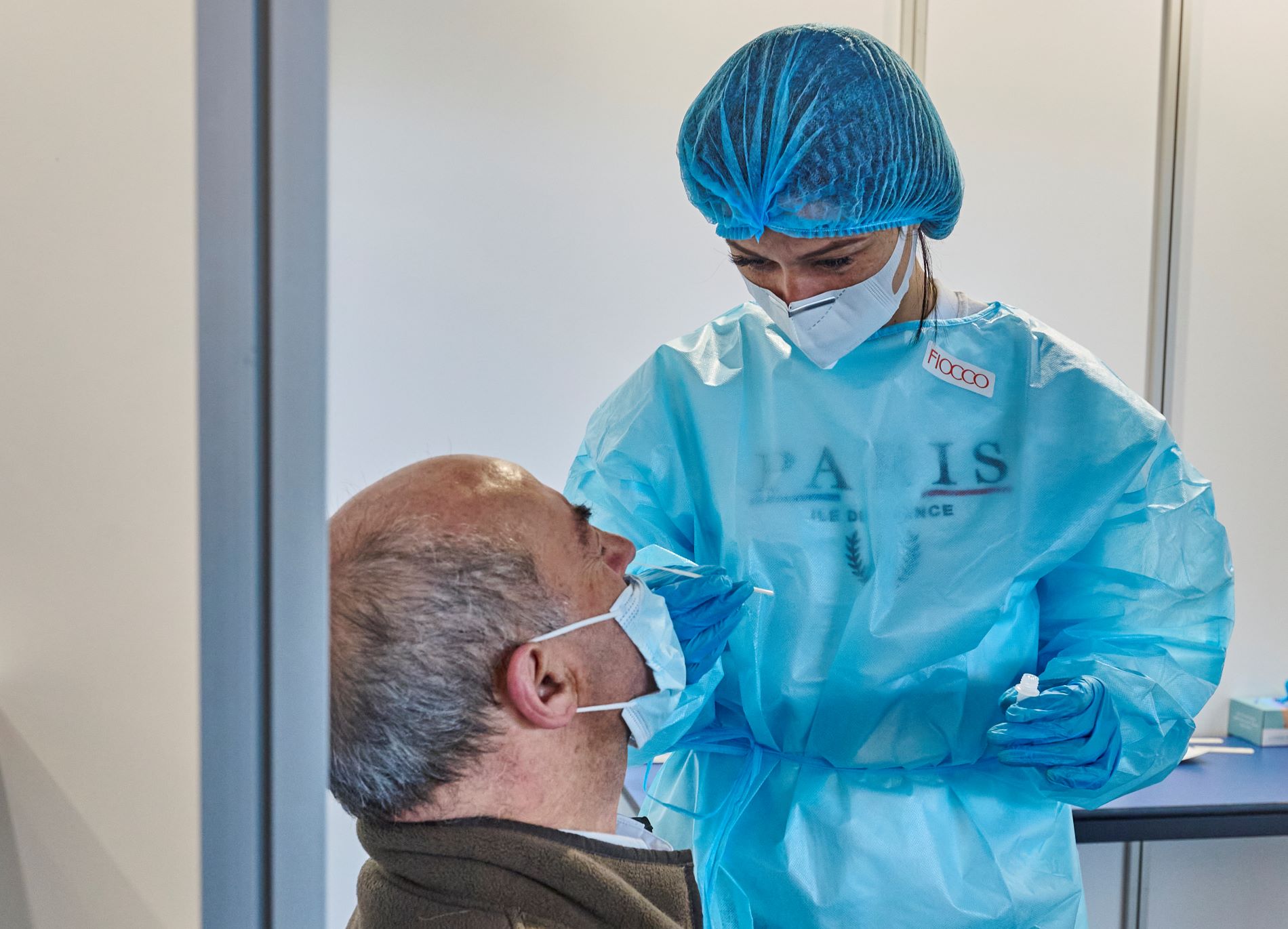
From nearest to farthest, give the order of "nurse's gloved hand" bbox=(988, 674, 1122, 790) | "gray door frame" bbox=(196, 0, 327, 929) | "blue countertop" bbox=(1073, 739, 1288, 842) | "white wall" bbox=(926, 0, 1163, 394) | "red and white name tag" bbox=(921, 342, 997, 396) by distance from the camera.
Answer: "gray door frame" bbox=(196, 0, 327, 929), "nurse's gloved hand" bbox=(988, 674, 1122, 790), "red and white name tag" bbox=(921, 342, 997, 396), "blue countertop" bbox=(1073, 739, 1288, 842), "white wall" bbox=(926, 0, 1163, 394)

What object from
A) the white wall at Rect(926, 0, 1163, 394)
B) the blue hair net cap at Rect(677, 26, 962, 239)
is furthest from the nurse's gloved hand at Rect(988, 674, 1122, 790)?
the white wall at Rect(926, 0, 1163, 394)

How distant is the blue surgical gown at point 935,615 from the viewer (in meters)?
1.19

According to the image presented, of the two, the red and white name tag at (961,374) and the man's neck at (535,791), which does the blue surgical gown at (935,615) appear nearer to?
the red and white name tag at (961,374)

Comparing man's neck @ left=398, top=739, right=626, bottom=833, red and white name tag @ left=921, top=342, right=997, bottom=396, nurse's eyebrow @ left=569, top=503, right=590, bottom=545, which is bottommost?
man's neck @ left=398, top=739, right=626, bottom=833

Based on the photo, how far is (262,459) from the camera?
0.52 m

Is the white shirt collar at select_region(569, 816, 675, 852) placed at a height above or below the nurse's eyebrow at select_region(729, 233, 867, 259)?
below

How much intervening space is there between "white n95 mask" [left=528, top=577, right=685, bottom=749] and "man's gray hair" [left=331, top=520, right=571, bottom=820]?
0.13 metres

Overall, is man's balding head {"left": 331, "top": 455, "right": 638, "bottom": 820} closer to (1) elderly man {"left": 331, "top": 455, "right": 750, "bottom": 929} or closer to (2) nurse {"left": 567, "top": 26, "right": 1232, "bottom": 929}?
(1) elderly man {"left": 331, "top": 455, "right": 750, "bottom": 929}

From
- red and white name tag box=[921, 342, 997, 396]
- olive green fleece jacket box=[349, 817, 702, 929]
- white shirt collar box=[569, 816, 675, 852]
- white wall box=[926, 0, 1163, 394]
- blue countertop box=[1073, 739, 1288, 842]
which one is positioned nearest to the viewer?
olive green fleece jacket box=[349, 817, 702, 929]

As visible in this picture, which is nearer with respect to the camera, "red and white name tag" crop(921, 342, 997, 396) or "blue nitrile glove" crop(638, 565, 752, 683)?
"blue nitrile glove" crop(638, 565, 752, 683)

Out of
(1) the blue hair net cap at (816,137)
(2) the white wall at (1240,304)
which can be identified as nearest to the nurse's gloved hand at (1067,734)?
(1) the blue hair net cap at (816,137)

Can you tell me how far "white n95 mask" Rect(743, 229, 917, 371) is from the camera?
122cm

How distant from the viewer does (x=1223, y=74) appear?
2387mm

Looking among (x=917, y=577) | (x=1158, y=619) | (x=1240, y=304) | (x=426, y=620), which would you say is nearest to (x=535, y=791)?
(x=426, y=620)
